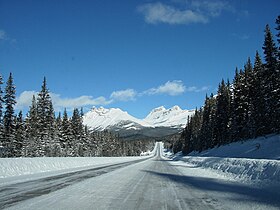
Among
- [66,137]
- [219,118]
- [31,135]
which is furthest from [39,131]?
[219,118]


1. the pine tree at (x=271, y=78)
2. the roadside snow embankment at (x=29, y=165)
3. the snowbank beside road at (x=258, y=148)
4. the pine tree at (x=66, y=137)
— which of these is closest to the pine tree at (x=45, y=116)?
the pine tree at (x=66, y=137)

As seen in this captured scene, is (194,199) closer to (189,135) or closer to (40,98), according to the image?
(40,98)

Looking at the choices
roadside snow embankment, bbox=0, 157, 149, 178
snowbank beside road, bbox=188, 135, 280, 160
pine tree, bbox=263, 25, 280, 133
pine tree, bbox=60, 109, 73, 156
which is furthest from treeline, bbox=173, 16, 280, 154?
pine tree, bbox=60, 109, 73, 156

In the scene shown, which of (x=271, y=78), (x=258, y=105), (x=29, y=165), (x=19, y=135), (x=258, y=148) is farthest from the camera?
(x=19, y=135)

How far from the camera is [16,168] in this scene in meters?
18.4

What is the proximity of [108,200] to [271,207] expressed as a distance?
444cm

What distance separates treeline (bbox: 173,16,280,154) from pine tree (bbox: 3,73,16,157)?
38.2 m

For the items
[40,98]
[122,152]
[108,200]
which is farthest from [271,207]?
[122,152]

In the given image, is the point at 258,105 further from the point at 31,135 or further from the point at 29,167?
the point at 31,135

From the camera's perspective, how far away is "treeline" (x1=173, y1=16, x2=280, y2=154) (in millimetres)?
40266

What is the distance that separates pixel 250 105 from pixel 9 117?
1559 inches

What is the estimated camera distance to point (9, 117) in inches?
2031

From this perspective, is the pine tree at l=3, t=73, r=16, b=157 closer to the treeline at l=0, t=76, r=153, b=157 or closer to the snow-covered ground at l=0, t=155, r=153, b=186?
the treeline at l=0, t=76, r=153, b=157

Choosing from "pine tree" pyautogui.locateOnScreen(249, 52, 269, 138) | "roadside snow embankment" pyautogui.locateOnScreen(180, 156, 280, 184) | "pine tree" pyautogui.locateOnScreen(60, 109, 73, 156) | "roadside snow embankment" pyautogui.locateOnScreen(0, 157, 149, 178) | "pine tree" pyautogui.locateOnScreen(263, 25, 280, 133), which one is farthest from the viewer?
"pine tree" pyautogui.locateOnScreen(60, 109, 73, 156)
